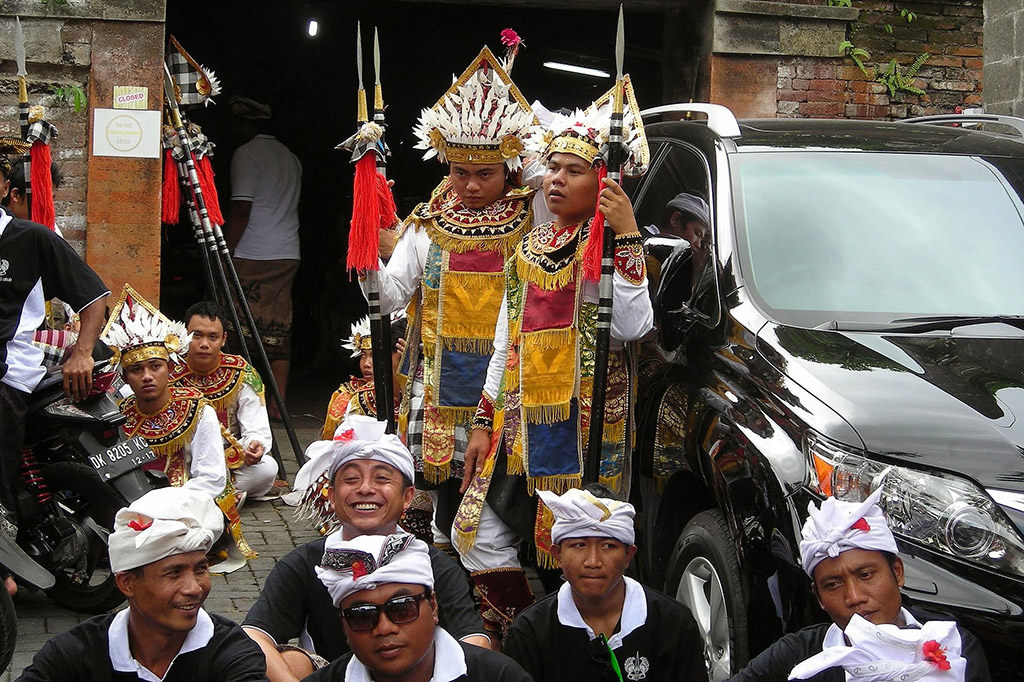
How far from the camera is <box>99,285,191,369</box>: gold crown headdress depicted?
646cm

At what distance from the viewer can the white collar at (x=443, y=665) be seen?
3141 millimetres

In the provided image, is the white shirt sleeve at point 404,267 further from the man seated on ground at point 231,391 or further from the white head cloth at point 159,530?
the man seated on ground at point 231,391

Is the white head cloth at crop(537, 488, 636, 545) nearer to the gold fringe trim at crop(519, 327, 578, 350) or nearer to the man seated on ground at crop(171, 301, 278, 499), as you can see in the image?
the gold fringe trim at crop(519, 327, 578, 350)

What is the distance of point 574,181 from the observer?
4.91 meters

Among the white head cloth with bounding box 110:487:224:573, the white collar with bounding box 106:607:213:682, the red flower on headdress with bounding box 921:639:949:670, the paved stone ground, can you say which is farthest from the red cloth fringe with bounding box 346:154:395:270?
the red flower on headdress with bounding box 921:639:949:670

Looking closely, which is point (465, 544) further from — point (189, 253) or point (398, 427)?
point (189, 253)

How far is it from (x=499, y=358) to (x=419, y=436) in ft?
1.98

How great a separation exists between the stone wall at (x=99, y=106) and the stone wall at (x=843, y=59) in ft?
12.8

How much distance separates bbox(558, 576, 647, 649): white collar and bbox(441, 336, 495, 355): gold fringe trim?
5.52 feet

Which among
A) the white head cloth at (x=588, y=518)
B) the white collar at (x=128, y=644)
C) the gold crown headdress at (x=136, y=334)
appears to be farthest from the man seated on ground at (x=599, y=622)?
the gold crown headdress at (x=136, y=334)

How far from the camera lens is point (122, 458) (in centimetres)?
593

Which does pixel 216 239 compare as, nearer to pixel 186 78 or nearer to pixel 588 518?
pixel 186 78

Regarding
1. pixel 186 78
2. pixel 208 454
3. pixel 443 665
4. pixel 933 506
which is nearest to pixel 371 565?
pixel 443 665

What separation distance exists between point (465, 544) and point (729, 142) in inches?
71.7
